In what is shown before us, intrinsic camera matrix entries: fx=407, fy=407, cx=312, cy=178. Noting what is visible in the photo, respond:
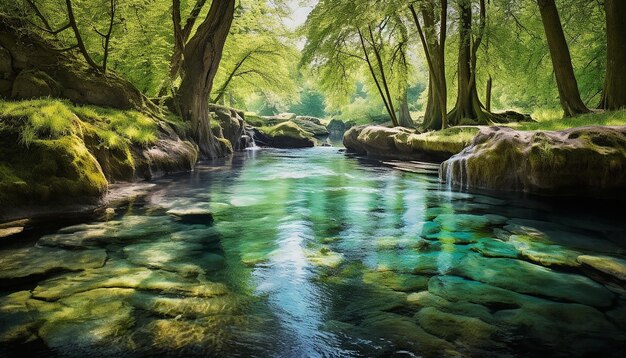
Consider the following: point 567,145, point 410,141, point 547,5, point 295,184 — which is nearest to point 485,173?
point 567,145

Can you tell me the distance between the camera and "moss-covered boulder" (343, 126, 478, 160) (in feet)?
41.5

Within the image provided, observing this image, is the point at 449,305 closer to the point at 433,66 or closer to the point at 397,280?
the point at 397,280

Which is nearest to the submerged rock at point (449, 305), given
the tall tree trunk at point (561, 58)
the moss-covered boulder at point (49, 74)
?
the moss-covered boulder at point (49, 74)

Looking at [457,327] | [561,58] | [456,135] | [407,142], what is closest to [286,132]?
[407,142]

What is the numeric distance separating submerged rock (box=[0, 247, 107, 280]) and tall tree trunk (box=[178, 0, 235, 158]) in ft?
36.1

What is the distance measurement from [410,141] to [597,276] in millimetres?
12429

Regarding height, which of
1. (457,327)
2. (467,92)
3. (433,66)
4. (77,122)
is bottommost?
(457,327)

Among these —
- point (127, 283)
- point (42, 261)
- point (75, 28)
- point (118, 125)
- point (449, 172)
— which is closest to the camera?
point (127, 283)

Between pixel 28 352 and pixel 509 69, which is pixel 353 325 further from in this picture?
pixel 509 69

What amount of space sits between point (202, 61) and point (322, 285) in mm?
12862

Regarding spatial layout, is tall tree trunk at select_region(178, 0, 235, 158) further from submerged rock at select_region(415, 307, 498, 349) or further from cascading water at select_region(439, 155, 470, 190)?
submerged rock at select_region(415, 307, 498, 349)

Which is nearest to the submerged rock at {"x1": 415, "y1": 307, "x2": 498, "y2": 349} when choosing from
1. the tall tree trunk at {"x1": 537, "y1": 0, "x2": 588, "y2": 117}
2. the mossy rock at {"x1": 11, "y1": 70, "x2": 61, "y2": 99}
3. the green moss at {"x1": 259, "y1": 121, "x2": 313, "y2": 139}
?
the mossy rock at {"x1": 11, "y1": 70, "x2": 61, "y2": 99}

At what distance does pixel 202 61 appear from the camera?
→ 14.7m

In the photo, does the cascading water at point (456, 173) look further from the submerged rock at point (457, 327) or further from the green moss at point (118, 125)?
the green moss at point (118, 125)
